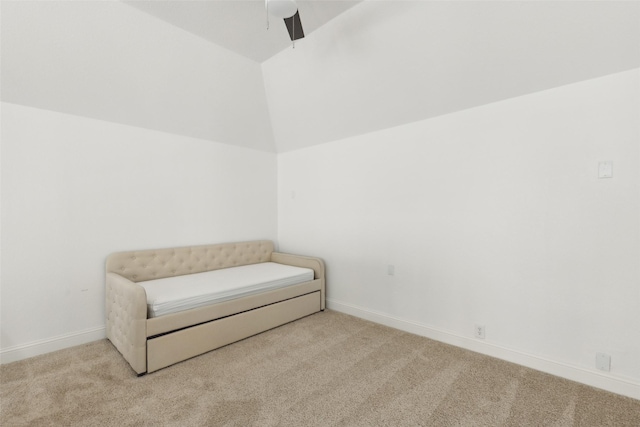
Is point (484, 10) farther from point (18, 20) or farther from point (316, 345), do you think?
point (18, 20)

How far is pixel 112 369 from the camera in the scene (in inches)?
88.4

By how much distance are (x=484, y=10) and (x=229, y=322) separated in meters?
3.32

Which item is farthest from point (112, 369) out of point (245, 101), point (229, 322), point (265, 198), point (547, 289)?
point (547, 289)

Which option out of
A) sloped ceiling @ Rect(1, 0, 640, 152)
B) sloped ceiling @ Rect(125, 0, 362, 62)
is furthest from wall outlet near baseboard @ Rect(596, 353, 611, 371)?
sloped ceiling @ Rect(125, 0, 362, 62)

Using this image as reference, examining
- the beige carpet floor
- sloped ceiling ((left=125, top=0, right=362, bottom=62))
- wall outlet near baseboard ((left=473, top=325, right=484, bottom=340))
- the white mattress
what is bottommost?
the beige carpet floor

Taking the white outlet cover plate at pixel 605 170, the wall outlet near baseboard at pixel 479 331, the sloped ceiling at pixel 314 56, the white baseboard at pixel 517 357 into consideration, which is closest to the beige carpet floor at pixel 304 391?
the white baseboard at pixel 517 357

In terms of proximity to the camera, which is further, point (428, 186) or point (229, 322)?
point (428, 186)

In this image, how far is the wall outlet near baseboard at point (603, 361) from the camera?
6.45 feet

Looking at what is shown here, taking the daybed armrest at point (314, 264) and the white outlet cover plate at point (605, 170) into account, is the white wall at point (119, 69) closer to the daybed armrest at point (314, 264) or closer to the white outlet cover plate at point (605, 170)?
the daybed armrest at point (314, 264)

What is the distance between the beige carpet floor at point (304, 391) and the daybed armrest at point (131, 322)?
0.12 meters

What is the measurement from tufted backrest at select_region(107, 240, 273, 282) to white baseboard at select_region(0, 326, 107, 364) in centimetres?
60

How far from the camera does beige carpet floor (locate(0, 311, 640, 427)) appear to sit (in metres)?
1.69

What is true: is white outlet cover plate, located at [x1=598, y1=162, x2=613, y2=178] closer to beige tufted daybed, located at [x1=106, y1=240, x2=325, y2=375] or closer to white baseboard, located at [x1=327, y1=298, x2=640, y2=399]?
white baseboard, located at [x1=327, y1=298, x2=640, y2=399]

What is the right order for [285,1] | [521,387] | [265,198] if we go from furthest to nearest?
[265,198]
[521,387]
[285,1]
